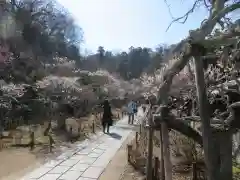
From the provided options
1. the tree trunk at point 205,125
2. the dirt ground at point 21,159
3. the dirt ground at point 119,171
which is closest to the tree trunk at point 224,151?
the tree trunk at point 205,125

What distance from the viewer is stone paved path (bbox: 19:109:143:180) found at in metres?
7.89

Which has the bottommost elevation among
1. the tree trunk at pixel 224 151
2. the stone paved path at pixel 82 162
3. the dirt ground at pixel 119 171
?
the dirt ground at pixel 119 171

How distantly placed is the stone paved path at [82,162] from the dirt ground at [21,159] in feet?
1.02

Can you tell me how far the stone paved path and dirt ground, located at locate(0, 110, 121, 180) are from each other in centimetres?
31

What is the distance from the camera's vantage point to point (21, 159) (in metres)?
9.58

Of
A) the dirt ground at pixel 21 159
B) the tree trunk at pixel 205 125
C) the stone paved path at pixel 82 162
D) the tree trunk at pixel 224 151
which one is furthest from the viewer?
the dirt ground at pixel 21 159

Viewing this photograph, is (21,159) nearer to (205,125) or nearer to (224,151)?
(224,151)

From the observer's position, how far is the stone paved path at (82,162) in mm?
7895

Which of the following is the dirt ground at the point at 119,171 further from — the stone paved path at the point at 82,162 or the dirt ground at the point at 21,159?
the dirt ground at the point at 21,159

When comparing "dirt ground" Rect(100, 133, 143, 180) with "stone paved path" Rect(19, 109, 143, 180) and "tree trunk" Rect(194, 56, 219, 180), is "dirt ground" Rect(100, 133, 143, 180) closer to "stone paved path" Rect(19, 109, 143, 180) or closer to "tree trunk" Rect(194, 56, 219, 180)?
"stone paved path" Rect(19, 109, 143, 180)

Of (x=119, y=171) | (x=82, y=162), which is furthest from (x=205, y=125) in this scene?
(x=82, y=162)

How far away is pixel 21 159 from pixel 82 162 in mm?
1882

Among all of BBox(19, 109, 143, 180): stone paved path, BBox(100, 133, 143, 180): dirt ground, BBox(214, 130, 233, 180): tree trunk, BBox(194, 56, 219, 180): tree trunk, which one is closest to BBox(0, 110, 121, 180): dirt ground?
BBox(19, 109, 143, 180): stone paved path

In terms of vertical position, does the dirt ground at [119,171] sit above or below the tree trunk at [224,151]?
below
